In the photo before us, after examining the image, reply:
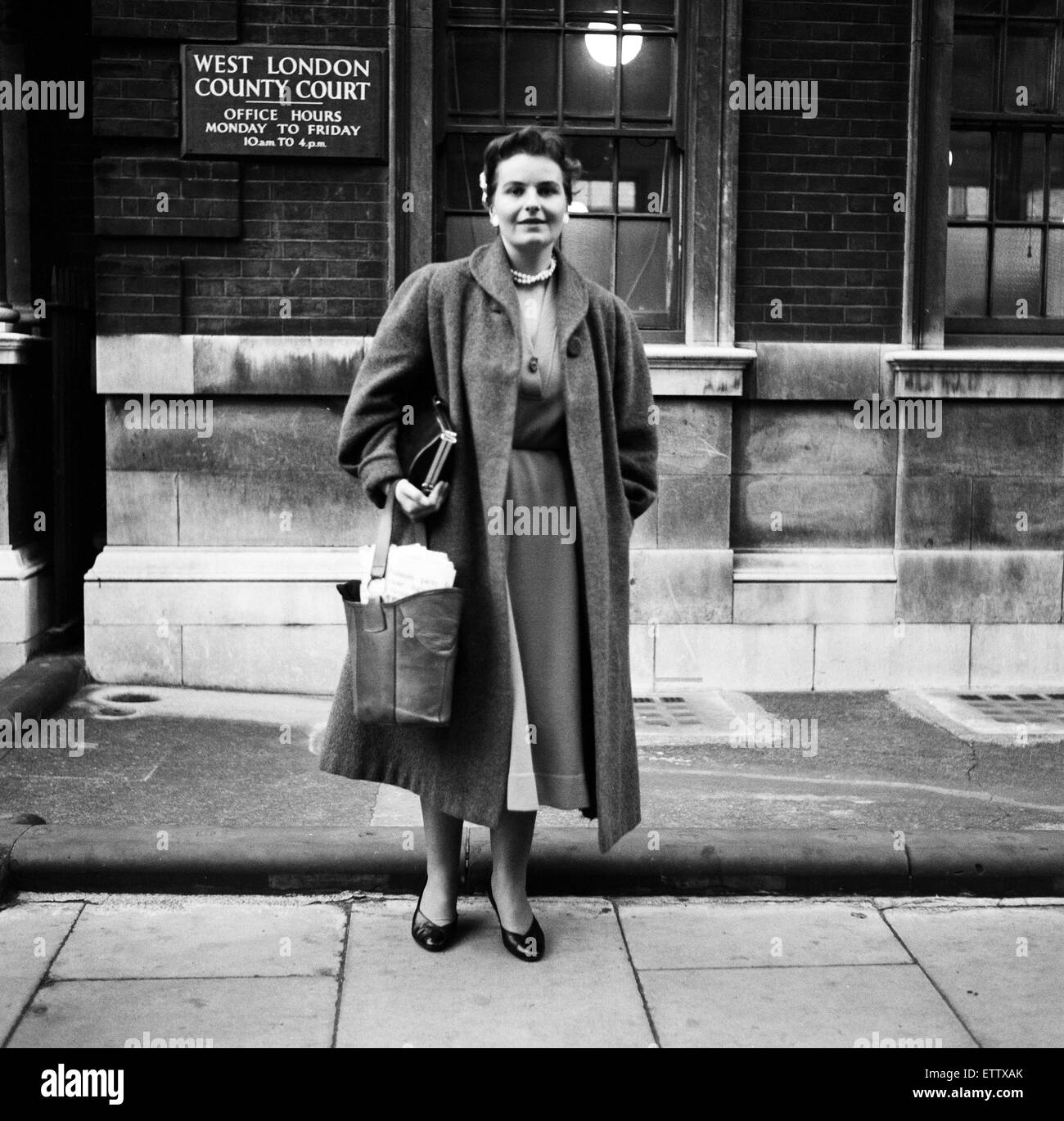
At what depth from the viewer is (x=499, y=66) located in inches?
285

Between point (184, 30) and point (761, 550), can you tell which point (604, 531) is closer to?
point (761, 550)

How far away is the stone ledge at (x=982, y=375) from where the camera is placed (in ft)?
23.8

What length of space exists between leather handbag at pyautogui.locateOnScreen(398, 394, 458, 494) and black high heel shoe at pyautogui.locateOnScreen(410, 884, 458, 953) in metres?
1.25

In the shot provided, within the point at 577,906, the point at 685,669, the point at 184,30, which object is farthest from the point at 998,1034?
the point at 184,30

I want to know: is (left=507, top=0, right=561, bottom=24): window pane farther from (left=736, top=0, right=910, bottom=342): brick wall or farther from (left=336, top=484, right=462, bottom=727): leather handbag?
(left=336, top=484, right=462, bottom=727): leather handbag

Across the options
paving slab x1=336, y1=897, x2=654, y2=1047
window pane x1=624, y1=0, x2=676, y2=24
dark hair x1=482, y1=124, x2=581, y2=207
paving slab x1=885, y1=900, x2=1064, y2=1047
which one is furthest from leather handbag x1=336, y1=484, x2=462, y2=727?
window pane x1=624, y1=0, x2=676, y2=24

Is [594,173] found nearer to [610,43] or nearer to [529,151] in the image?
[610,43]

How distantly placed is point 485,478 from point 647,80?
4.27 metres

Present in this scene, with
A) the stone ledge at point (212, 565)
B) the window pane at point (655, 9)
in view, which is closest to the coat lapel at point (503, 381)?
the stone ledge at point (212, 565)

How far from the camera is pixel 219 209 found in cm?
694

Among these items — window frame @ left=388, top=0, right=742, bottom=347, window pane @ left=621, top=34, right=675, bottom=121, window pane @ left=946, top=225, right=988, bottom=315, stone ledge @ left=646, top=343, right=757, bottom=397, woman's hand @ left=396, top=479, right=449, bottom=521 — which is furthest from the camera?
window pane @ left=946, top=225, right=988, bottom=315

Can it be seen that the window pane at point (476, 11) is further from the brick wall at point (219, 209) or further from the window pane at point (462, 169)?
the window pane at point (462, 169)

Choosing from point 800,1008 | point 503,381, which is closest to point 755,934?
point 800,1008

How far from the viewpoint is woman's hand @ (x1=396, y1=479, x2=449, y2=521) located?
3.75 m
